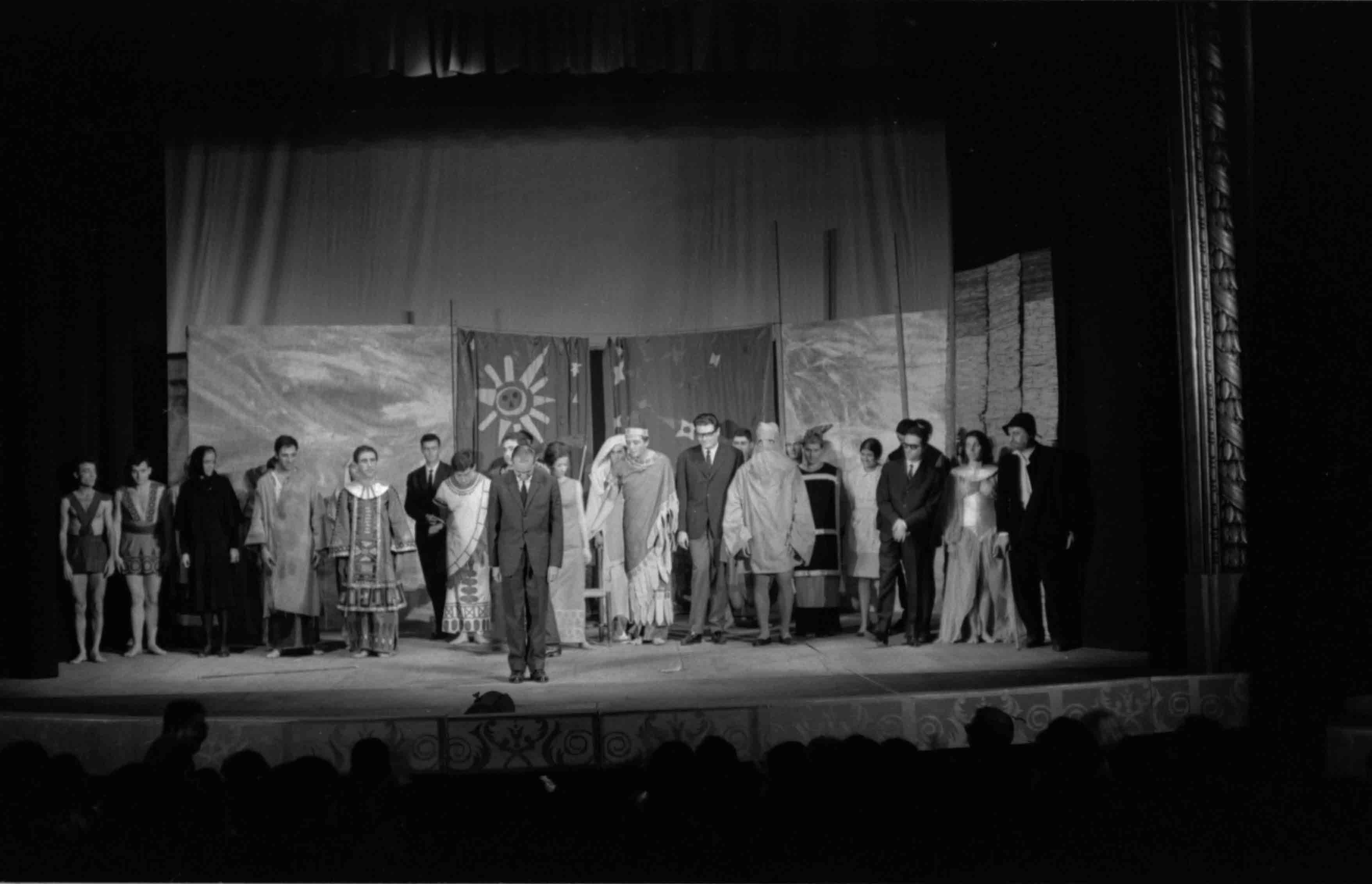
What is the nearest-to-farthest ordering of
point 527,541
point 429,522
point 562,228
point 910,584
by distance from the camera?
point 527,541 < point 910,584 < point 429,522 < point 562,228

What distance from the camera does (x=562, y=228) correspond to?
10016 millimetres

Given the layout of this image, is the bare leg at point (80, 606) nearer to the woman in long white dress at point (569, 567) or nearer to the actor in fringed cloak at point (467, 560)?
the actor in fringed cloak at point (467, 560)

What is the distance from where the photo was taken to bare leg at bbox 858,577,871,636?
8.24 meters

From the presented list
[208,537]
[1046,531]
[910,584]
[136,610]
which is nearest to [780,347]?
[910,584]

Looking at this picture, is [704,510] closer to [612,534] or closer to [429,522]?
[612,534]

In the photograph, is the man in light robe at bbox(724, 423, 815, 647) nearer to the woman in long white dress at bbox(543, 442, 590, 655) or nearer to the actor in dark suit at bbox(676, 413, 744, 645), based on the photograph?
the actor in dark suit at bbox(676, 413, 744, 645)

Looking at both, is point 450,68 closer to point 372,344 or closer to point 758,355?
point 372,344

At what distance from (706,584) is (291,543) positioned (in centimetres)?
265

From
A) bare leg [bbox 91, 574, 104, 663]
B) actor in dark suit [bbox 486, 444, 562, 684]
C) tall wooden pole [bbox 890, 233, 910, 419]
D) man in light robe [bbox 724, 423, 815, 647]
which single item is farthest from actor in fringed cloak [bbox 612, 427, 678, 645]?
bare leg [bbox 91, 574, 104, 663]

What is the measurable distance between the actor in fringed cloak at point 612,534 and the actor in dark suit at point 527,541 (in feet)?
5.77

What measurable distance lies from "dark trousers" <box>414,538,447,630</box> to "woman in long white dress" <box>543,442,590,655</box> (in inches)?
36.4

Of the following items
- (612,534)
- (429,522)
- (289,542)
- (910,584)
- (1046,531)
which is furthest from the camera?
(429,522)

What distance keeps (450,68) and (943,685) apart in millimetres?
4804

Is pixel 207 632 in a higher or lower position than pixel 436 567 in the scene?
lower
